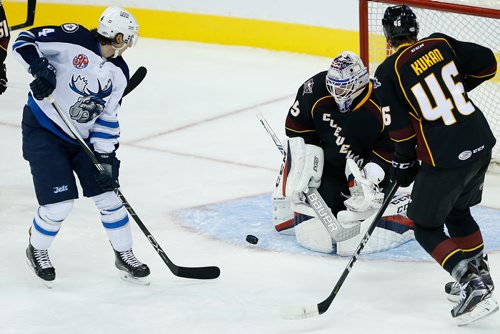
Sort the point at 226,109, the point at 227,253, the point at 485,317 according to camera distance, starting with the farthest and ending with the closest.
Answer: the point at 226,109 < the point at 227,253 < the point at 485,317

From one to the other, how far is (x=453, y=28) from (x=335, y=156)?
192 cm

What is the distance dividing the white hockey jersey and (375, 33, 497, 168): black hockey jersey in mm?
926

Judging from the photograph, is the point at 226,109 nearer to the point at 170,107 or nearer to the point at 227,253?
the point at 170,107

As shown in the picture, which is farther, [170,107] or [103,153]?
[170,107]

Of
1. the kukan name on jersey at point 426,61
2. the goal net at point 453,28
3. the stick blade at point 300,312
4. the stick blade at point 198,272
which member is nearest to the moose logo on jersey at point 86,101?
the stick blade at point 198,272

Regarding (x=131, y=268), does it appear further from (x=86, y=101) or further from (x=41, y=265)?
(x=86, y=101)

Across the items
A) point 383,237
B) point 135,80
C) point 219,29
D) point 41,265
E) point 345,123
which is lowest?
point 219,29

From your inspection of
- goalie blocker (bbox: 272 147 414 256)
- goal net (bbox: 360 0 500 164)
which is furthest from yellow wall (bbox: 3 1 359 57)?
goalie blocker (bbox: 272 147 414 256)

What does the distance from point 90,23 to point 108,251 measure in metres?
4.98

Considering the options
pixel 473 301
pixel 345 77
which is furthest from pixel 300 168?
pixel 473 301

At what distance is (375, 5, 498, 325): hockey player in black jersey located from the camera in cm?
331

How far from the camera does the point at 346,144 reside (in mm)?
4219

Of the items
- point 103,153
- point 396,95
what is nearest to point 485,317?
point 396,95

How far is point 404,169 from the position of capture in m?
3.46
